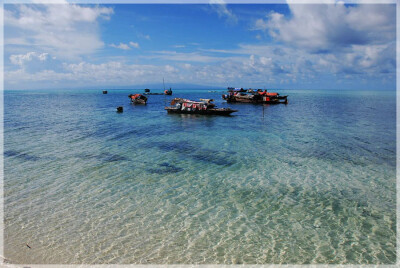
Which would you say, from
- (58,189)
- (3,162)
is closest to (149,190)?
(58,189)

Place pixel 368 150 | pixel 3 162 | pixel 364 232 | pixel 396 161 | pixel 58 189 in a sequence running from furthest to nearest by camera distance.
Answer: pixel 368 150
pixel 396 161
pixel 3 162
pixel 58 189
pixel 364 232

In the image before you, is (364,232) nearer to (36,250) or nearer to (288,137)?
(36,250)

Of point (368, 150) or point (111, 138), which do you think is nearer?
point (368, 150)

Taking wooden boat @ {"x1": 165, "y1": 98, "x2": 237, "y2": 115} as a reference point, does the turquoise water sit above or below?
below

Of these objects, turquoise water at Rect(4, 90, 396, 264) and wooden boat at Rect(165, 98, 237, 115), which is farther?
wooden boat at Rect(165, 98, 237, 115)

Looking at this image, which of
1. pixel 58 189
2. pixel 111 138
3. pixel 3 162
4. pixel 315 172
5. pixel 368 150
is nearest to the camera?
pixel 58 189

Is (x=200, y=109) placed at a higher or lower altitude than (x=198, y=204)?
higher

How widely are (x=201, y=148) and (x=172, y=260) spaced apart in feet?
43.9

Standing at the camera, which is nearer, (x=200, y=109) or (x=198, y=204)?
(x=198, y=204)

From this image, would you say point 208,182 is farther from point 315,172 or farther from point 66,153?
point 66,153

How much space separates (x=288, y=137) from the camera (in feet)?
84.8

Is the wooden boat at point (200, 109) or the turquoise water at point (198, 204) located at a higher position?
the wooden boat at point (200, 109)

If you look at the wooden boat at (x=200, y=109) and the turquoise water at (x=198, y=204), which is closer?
the turquoise water at (x=198, y=204)

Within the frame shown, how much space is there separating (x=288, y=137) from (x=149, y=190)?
18.1 meters
